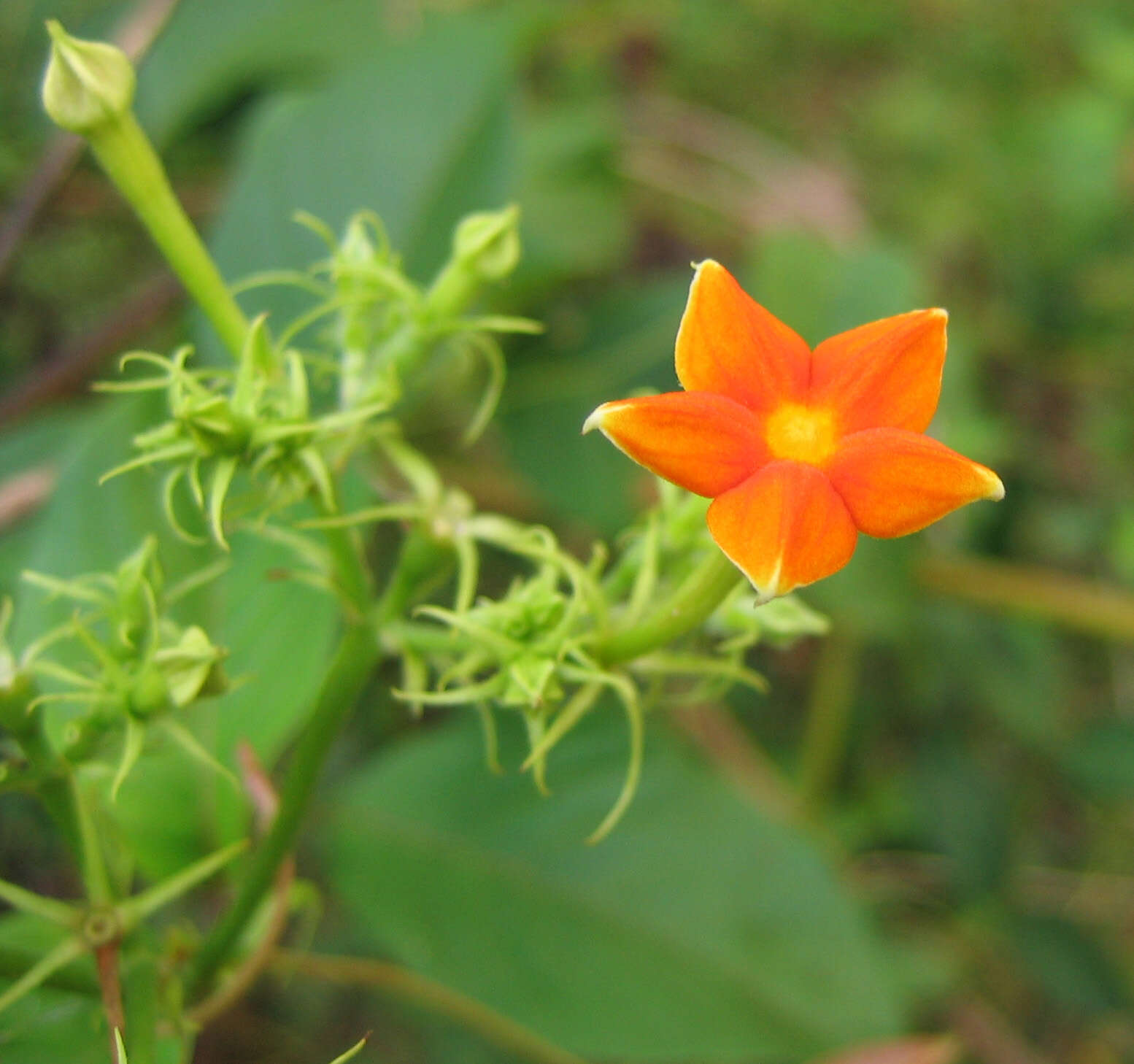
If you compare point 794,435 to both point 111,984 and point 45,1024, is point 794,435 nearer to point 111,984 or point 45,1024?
point 111,984

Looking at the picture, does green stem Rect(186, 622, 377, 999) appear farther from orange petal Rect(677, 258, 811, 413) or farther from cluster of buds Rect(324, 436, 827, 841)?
orange petal Rect(677, 258, 811, 413)

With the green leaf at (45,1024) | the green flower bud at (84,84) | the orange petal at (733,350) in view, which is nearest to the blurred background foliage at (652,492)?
the green leaf at (45,1024)

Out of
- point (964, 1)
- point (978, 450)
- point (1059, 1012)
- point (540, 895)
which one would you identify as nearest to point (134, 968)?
point (540, 895)

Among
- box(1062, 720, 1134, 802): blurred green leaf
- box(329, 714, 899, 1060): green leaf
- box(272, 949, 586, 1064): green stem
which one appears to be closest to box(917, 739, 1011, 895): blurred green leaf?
box(1062, 720, 1134, 802): blurred green leaf

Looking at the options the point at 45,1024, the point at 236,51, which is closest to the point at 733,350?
the point at 45,1024

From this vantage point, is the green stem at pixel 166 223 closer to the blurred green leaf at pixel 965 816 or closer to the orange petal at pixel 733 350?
the orange petal at pixel 733 350

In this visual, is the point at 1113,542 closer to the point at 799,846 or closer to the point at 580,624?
the point at 799,846
